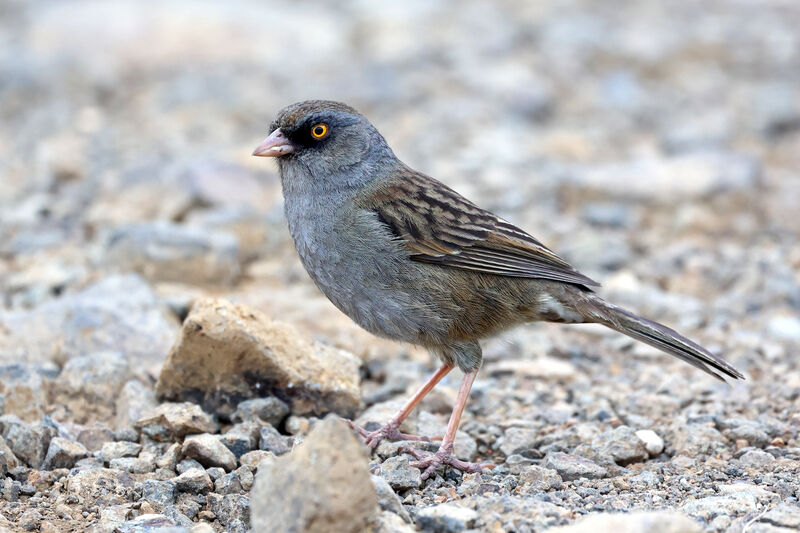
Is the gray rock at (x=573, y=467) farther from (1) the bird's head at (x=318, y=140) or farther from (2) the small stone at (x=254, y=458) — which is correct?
(1) the bird's head at (x=318, y=140)

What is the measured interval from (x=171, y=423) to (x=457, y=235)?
5.95 ft

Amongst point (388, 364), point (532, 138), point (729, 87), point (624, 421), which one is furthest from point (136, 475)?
point (729, 87)

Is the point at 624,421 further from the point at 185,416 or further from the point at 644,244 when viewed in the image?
the point at 644,244

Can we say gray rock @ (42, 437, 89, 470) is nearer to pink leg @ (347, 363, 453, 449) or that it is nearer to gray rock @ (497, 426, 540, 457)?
pink leg @ (347, 363, 453, 449)

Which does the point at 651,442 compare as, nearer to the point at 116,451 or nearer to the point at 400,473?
the point at 400,473

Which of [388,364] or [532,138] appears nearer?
[388,364]

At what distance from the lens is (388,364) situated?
6.85 meters

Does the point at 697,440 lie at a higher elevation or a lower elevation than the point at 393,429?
higher

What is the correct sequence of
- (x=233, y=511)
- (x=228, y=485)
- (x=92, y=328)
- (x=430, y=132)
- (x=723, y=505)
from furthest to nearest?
(x=430, y=132), (x=92, y=328), (x=228, y=485), (x=233, y=511), (x=723, y=505)

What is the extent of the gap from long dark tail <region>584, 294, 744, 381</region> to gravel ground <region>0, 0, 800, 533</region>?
394 millimetres

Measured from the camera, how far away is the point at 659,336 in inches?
215

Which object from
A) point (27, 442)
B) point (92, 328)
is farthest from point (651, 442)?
point (92, 328)

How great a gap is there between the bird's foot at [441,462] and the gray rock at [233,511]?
900 mm

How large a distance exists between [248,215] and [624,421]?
13.5 ft
